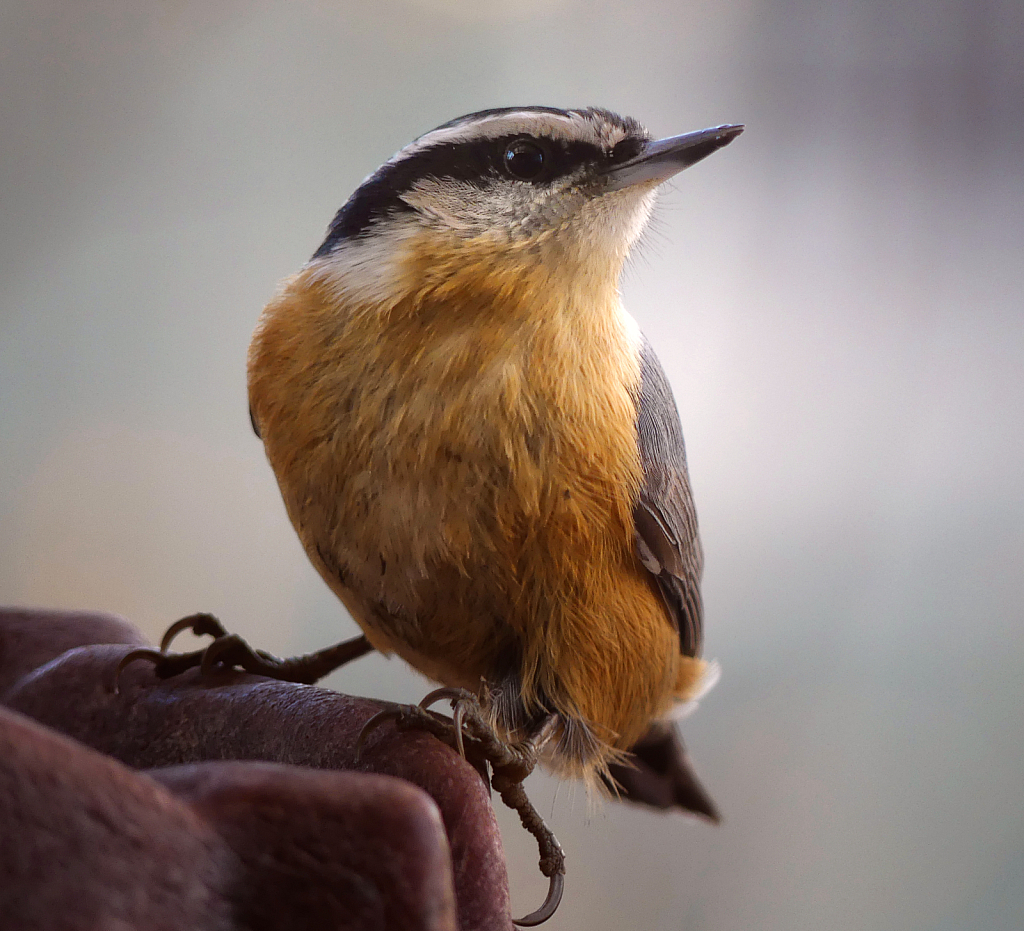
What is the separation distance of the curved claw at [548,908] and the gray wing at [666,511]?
30 cm

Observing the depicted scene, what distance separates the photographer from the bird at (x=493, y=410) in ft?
2.56

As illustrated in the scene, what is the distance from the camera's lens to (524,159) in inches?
32.2

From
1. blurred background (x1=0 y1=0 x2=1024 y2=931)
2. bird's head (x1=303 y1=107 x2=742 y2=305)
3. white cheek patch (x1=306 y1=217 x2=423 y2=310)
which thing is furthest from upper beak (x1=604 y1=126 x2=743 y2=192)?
blurred background (x1=0 y1=0 x2=1024 y2=931)

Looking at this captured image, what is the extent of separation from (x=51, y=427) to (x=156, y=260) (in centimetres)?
38

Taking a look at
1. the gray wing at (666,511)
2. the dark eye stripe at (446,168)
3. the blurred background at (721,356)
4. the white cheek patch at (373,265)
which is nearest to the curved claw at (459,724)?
the gray wing at (666,511)

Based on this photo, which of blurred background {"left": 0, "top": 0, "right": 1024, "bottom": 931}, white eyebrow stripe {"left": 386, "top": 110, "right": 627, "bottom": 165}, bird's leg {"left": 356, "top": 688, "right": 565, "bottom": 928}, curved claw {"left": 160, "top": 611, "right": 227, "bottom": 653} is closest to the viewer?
bird's leg {"left": 356, "top": 688, "right": 565, "bottom": 928}

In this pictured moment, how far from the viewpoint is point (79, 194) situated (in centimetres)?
165

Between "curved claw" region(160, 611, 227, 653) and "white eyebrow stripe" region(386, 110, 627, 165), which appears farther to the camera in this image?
"curved claw" region(160, 611, 227, 653)

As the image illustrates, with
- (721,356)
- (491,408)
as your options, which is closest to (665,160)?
(491,408)

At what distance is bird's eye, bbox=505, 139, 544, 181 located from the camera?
2.68ft

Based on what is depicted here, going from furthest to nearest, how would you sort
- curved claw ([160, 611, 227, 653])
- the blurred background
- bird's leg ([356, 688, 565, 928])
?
the blurred background → curved claw ([160, 611, 227, 653]) → bird's leg ([356, 688, 565, 928])

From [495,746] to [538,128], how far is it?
1.82ft

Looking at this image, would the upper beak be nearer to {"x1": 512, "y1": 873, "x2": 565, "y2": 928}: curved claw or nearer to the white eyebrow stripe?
the white eyebrow stripe

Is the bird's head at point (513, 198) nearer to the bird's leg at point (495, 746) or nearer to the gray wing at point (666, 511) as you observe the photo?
the gray wing at point (666, 511)
